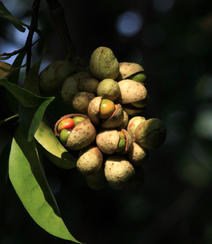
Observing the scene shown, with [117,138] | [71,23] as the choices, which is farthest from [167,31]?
[117,138]

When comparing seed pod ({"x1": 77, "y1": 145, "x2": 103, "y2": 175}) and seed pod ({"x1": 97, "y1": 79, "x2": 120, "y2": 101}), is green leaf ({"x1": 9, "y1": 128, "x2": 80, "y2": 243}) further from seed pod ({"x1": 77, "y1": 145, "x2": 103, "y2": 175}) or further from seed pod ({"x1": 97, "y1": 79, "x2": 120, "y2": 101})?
seed pod ({"x1": 97, "y1": 79, "x2": 120, "y2": 101})

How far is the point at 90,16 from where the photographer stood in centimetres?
204

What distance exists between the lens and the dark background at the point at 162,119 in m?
1.96

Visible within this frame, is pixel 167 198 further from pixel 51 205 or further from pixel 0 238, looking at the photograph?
pixel 51 205

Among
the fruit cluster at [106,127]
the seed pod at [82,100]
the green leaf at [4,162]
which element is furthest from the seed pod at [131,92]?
the green leaf at [4,162]

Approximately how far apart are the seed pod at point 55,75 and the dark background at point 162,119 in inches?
38.8

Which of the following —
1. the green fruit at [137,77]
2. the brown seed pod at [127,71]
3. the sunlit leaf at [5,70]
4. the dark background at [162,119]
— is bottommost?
the dark background at [162,119]

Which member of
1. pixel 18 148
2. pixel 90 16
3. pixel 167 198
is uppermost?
pixel 90 16

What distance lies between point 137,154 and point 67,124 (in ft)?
0.77

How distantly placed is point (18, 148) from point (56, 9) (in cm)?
52

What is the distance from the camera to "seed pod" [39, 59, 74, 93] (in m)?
0.94

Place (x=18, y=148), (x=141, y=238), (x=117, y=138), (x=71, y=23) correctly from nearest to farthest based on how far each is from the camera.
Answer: (x=117, y=138) < (x=18, y=148) < (x=71, y=23) < (x=141, y=238)

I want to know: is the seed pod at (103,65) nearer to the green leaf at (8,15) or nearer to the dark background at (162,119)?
the green leaf at (8,15)

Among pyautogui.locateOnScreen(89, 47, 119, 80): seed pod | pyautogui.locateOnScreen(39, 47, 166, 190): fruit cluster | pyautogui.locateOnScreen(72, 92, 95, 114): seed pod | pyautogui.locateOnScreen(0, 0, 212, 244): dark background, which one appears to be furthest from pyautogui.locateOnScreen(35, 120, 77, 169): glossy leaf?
pyautogui.locateOnScreen(0, 0, 212, 244): dark background
